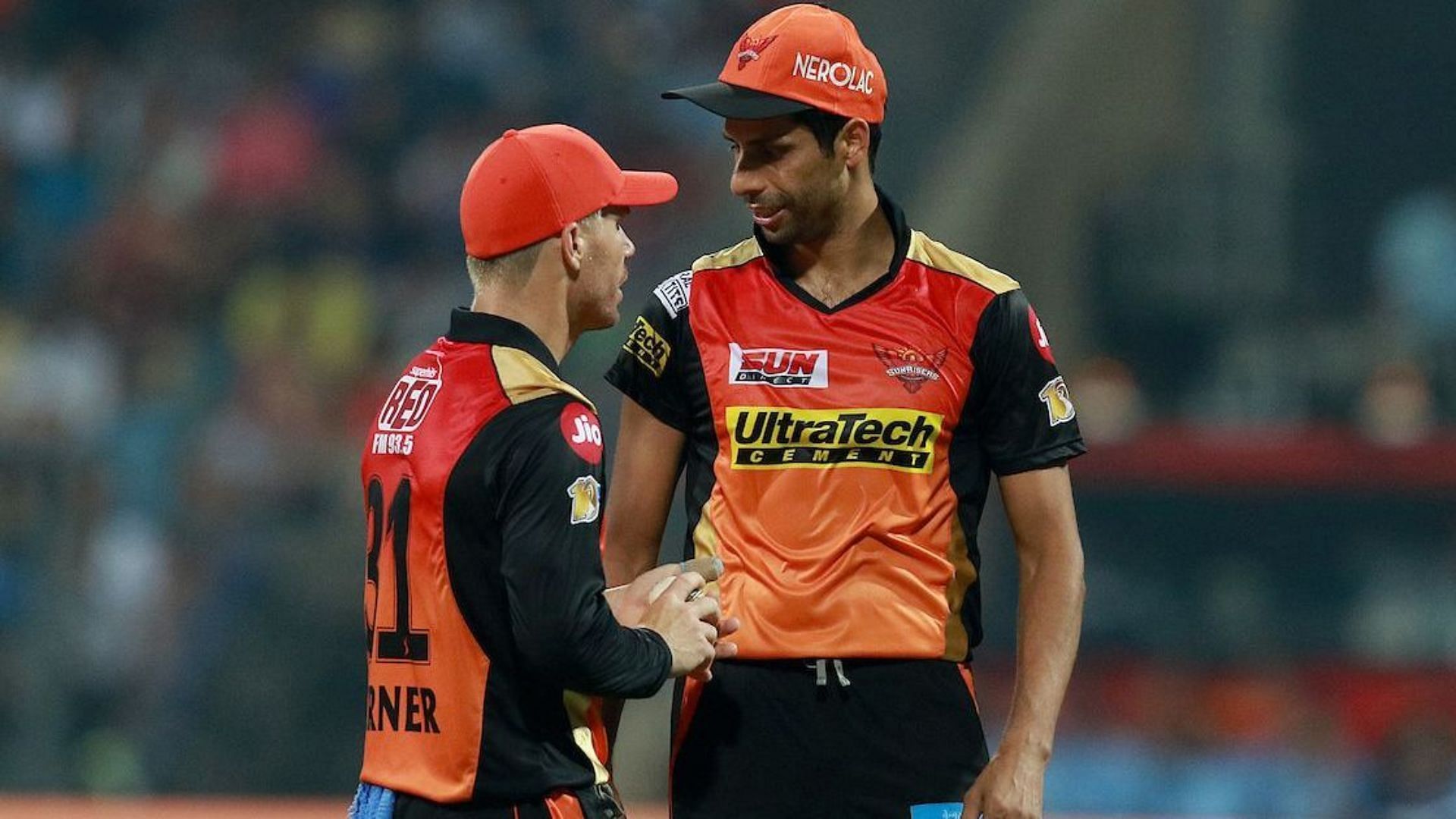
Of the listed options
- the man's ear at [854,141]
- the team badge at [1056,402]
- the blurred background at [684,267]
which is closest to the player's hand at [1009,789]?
the team badge at [1056,402]

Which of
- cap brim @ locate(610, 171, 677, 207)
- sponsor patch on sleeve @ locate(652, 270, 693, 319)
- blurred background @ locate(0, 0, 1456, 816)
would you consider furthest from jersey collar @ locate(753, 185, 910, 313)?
blurred background @ locate(0, 0, 1456, 816)

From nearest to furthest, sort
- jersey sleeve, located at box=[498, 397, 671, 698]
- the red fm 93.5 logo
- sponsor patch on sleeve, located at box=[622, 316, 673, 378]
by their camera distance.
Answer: jersey sleeve, located at box=[498, 397, 671, 698] < the red fm 93.5 logo < sponsor patch on sleeve, located at box=[622, 316, 673, 378]

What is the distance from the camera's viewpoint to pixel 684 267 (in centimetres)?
909

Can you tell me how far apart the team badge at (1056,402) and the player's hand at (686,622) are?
66 cm

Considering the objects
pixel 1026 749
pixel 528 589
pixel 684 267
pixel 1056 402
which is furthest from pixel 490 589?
pixel 684 267

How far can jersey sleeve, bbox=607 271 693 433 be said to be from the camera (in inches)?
145

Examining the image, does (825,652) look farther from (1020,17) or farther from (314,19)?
(314,19)

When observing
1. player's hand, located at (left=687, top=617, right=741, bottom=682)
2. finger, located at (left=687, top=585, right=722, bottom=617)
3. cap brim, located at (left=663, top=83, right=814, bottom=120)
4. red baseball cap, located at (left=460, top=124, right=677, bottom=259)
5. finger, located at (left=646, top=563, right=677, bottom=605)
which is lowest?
player's hand, located at (left=687, top=617, right=741, bottom=682)

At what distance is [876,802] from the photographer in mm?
3479

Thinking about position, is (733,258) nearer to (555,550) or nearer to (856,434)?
(856,434)

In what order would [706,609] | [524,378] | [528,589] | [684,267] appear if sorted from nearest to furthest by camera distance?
1. [528,589]
2. [524,378]
3. [706,609]
4. [684,267]

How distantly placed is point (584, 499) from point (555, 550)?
9 centimetres

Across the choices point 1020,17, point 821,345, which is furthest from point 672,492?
point 1020,17

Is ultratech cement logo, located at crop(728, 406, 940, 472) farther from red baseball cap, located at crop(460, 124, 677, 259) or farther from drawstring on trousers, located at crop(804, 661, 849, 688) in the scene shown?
red baseball cap, located at crop(460, 124, 677, 259)
